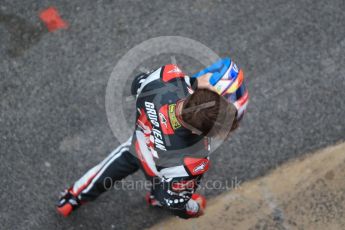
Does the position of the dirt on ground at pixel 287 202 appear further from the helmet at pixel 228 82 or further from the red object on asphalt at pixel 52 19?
the red object on asphalt at pixel 52 19

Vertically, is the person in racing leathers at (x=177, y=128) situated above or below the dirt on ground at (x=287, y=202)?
above

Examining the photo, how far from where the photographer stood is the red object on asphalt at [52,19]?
4191 mm

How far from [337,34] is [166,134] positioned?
7.99 feet

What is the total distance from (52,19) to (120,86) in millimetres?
921

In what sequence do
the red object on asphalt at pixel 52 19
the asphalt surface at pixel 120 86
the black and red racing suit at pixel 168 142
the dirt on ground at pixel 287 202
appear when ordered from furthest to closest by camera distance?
the red object on asphalt at pixel 52 19 → the asphalt surface at pixel 120 86 → the dirt on ground at pixel 287 202 → the black and red racing suit at pixel 168 142

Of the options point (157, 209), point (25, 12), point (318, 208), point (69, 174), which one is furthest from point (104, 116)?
point (318, 208)

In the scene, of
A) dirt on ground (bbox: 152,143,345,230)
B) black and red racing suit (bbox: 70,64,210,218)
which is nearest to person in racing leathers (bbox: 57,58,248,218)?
black and red racing suit (bbox: 70,64,210,218)

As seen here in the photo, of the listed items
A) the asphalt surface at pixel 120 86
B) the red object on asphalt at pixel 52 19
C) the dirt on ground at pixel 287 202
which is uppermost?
the red object on asphalt at pixel 52 19

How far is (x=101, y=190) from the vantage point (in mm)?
3439

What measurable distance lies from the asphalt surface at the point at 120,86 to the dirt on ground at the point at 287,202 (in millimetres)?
112

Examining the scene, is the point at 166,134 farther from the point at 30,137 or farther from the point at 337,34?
the point at 337,34

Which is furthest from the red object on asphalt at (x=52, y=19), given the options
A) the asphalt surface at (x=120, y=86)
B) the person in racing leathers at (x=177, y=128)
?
the person in racing leathers at (x=177, y=128)

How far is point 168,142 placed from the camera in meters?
2.49

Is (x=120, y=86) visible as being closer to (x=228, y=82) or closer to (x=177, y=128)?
(x=228, y=82)
